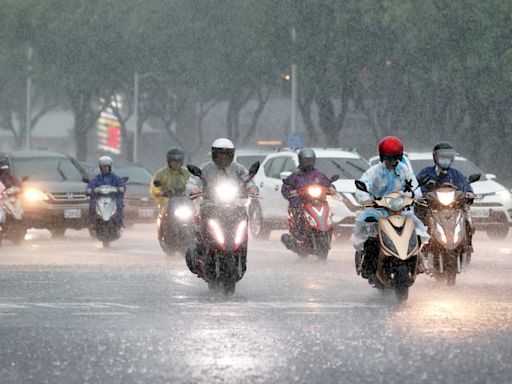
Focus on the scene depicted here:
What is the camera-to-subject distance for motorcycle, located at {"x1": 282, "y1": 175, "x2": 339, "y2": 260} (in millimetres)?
22422

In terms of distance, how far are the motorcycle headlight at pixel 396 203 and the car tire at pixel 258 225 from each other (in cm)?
1416

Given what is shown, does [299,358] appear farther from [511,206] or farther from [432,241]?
[511,206]

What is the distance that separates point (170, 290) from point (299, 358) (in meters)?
6.32

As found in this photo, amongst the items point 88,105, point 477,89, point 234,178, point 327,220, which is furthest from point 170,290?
point 88,105

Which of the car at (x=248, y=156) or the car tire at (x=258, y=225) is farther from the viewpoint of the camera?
the car at (x=248, y=156)

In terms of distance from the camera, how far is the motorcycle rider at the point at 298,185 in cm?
2267

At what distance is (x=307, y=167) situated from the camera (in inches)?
906

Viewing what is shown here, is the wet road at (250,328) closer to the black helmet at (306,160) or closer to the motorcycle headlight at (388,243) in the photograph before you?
the motorcycle headlight at (388,243)

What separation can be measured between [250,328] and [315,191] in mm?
9707

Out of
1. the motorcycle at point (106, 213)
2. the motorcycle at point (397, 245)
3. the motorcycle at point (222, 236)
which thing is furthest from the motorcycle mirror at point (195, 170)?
the motorcycle at point (106, 213)

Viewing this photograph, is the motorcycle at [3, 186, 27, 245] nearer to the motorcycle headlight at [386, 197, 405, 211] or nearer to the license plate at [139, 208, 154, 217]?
the license plate at [139, 208, 154, 217]

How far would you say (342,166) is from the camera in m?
29.2

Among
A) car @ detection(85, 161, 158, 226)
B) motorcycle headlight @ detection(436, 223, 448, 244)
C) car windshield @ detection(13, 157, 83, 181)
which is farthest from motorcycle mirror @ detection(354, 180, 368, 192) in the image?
car @ detection(85, 161, 158, 226)

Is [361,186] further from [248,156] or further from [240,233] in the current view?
[248,156]
